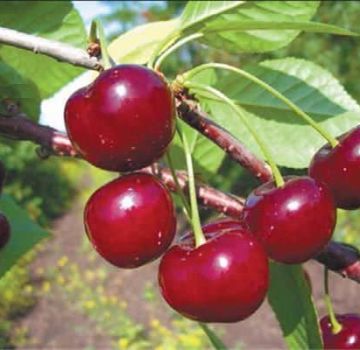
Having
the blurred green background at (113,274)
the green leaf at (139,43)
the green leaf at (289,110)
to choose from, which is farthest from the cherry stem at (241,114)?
the blurred green background at (113,274)

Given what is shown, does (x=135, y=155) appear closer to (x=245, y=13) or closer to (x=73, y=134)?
(x=73, y=134)

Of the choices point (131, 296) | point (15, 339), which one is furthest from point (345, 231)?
point (15, 339)

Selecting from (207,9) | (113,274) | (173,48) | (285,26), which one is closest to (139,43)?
(207,9)

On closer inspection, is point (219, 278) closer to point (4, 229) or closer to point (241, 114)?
point (241, 114)

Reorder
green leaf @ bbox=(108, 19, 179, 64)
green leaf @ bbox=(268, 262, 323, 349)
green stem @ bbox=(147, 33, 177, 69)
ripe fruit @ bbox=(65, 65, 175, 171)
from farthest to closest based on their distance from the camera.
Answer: green leaf @ bbox=(108, 19, 179, 64) < green leaf @ bbox=(268, 262, 323, 349) < green stem @ bbox=(147, 33, 177, 69) < ripe fruit @ bbox=(65, 65, 175, 171)

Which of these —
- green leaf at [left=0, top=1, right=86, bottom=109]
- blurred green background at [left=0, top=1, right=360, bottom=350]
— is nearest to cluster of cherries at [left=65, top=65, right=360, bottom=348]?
green leaf at [left=0, top=1, right=86, bottom=109]

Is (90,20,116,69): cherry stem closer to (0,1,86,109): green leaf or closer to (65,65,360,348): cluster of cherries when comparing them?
(65,65,360,348): cluster of cherries
